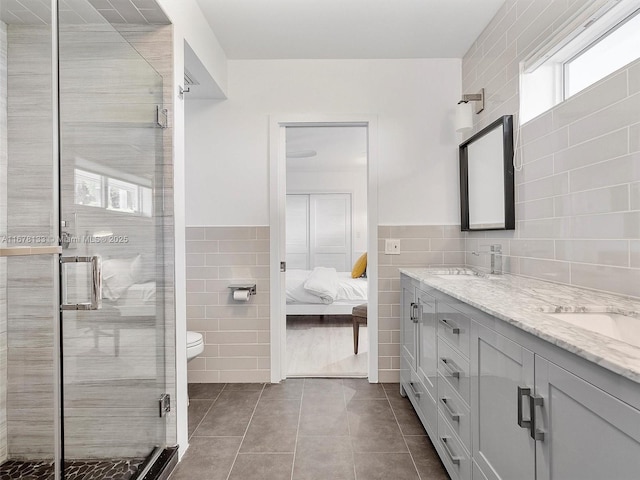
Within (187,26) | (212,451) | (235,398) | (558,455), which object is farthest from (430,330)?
(187,26)

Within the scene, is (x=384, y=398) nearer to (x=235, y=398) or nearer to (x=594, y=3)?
(x=235, y=398)

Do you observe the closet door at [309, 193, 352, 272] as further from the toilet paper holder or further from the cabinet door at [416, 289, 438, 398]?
the cabinet door at [416, 289, 438, 398]

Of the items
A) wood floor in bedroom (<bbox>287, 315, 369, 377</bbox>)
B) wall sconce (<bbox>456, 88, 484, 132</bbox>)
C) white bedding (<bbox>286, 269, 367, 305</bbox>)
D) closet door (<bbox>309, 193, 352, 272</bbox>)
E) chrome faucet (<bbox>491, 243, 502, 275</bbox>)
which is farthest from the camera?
closet door (<bbox>309, 193, 352, 272</bbox>)

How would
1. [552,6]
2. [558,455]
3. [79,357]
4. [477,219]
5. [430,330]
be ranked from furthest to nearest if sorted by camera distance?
[477,219], [430,330], [552,6], [79,357], [558,455]

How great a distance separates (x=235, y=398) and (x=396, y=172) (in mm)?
2019

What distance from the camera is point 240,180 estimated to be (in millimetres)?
2875

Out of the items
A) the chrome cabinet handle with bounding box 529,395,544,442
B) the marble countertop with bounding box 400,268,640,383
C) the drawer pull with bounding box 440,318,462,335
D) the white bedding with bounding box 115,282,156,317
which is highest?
the marble countertop with bounding box 400,268,640,383

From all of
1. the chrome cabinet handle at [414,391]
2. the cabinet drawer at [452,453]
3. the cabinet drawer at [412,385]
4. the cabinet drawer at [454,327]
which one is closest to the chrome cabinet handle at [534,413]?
the cabinet drawer at [454,327]

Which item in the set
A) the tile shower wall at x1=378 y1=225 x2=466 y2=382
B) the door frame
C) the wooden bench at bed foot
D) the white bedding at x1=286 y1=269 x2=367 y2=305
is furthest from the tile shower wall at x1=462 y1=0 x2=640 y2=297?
the white bedding at x1=286 y1=269 x2=367 y2=305

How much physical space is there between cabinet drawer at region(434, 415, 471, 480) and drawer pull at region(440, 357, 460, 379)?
247 millimetres

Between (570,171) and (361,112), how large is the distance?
160cm

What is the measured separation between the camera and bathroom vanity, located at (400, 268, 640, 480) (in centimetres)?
72

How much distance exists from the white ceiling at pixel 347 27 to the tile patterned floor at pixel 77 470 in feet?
7.77

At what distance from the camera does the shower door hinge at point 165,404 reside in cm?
182
